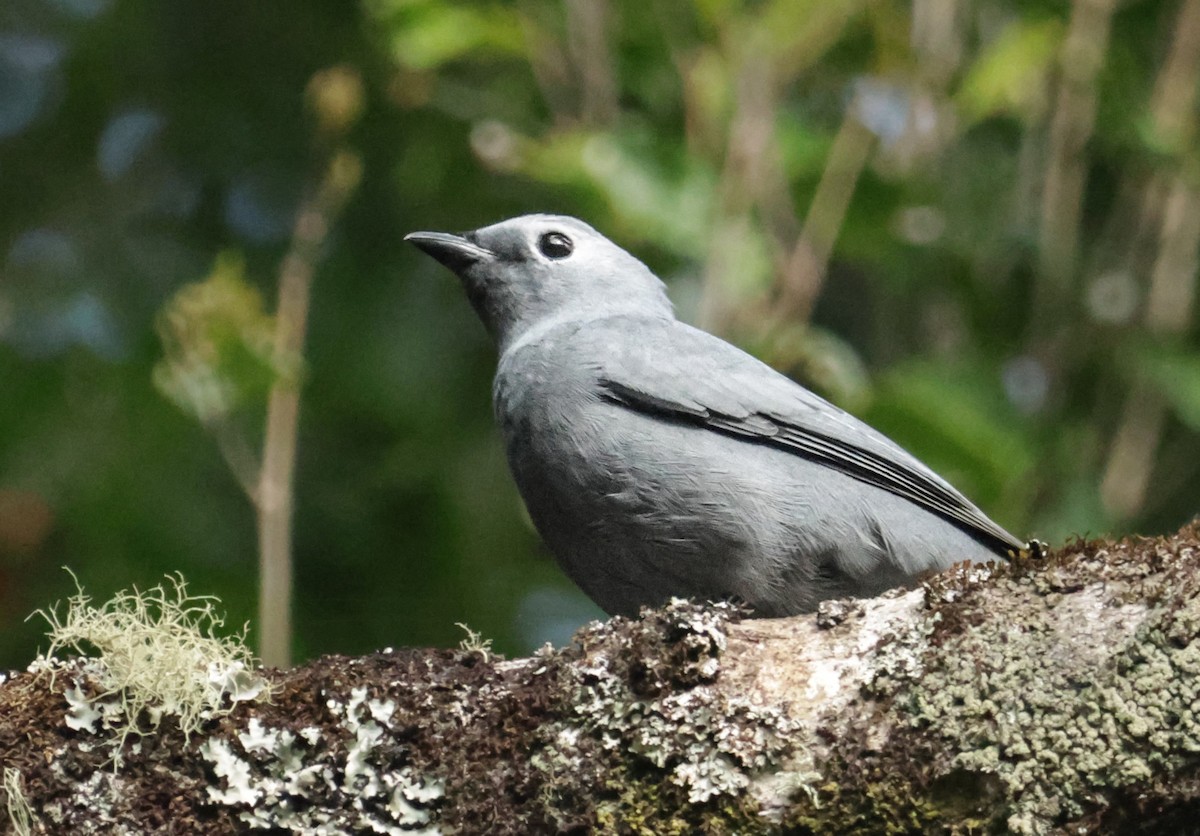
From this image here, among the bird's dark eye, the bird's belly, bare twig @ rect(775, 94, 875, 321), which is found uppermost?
bare twig @ rect(775, 94, 875, 321)

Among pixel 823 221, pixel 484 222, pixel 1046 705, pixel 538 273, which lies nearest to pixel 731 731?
pixel 1046 705

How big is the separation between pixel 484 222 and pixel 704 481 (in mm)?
3207

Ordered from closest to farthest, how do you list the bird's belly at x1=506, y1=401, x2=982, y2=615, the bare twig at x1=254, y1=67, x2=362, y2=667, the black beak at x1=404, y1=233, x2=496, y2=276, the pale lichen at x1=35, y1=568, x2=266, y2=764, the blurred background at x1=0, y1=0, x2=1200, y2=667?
the pale lichen at x1=35, y1=568, x2=266, y2=764
the bird's belly at x1=506, y1=401, x2=982, y2=615
the bare twig at x1=254, y1=67, x2=362, y2=667
the black beak at x1=404, y1=233, x2=496, y2=276
the blurred background at x1=0, y1=0, x2=1200, y2=667

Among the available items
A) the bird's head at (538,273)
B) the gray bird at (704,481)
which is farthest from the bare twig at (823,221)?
the gray bird at (704,481)

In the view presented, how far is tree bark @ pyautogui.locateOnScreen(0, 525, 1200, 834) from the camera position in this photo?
2523 millimetres

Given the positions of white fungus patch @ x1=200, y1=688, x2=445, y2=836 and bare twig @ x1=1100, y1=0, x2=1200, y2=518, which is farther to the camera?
bare twig @ x1=1100, y1=0, x2=1200, y2=518

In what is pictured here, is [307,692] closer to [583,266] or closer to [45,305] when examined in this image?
[583,266]

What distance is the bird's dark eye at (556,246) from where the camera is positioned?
5.48 meters

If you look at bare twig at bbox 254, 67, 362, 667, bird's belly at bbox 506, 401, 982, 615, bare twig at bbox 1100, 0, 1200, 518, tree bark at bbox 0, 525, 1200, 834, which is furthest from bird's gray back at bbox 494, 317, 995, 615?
bare twig at bbox 1100, 0, 1200, 518

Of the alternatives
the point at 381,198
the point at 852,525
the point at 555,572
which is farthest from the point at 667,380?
Result: the point at 381,198

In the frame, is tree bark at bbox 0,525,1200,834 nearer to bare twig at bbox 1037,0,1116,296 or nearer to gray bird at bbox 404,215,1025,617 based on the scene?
gray bird at bbox 404,215,1025,617

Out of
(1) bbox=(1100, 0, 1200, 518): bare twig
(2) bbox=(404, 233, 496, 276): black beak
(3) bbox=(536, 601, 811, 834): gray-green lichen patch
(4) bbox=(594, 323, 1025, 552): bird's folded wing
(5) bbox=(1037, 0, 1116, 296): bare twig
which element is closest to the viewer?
(3) bbox=(536, 601, 811, 834): gray-green lichen patch

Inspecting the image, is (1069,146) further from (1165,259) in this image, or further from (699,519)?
(699,519)

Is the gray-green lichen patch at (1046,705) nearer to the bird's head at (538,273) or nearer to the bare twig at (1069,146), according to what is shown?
the bird's head at (538,273)
